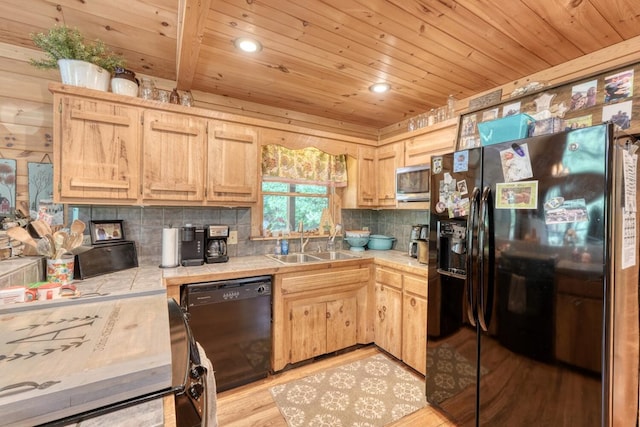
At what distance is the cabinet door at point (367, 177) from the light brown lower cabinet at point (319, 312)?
770 millimetres

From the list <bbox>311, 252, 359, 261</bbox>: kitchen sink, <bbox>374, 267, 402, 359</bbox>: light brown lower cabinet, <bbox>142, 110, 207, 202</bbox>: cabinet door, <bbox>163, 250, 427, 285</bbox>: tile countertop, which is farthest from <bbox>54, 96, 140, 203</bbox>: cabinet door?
<bbox>374, 267, 402, 359</bbox>: light brown lower cabinet

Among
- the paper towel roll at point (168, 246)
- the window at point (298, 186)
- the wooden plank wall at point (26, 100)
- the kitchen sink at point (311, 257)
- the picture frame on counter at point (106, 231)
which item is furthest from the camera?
the window at point (298, 186)

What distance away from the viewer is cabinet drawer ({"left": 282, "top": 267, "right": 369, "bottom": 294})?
2.26 meters

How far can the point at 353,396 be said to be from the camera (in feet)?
6.57

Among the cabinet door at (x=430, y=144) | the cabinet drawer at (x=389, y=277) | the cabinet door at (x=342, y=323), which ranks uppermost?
the cabinet door at (x=430, y=144)

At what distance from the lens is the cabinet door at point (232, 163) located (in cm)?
223

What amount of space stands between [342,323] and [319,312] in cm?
28

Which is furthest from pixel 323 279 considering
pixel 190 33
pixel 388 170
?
pixel 190 33

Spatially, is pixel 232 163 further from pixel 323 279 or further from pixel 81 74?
pixel 323 279

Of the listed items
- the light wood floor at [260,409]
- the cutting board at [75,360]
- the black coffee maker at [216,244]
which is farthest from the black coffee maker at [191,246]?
the cutting board at [75,360]

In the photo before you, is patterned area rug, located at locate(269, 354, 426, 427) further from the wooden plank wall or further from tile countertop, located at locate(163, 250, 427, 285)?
the wooden plank wall

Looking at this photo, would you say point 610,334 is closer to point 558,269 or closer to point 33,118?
point 558,269

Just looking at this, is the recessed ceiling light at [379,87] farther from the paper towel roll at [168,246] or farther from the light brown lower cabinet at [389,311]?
the paper towel roll at [168,246]

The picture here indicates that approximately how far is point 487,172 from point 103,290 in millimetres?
2193
